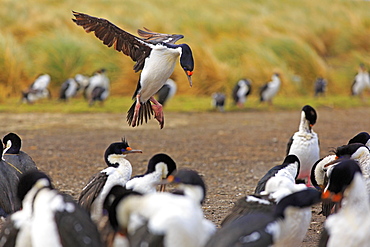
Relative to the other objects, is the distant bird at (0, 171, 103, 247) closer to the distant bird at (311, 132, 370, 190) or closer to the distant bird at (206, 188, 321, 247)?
the distant bird at (206, 188, 321, 247)

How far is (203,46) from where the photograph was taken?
1950 centimetres

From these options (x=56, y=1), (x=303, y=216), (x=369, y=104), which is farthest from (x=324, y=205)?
(x=56, y=1)

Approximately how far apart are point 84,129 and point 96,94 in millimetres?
3239

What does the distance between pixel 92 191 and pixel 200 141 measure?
6150 mm

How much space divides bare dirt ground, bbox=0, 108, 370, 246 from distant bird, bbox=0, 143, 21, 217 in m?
1.75

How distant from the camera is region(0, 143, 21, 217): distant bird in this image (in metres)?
5.72

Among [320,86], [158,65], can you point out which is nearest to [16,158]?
[158,65]

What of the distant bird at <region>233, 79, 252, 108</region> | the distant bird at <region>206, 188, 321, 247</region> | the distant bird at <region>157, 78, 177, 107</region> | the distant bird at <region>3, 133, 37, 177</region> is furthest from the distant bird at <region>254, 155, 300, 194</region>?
the distant bird at <region>233, 79, 252, 108</region>

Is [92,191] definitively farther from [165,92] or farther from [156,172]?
[165,92]

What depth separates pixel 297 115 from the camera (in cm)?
1534

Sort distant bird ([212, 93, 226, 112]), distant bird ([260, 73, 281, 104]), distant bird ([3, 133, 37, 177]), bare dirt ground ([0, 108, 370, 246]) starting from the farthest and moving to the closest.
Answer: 1. distant bird ([260, 73, 281, 104])
2. distant bird ([212, 93, 226, 112])
3. bare dirt ground ([0, 108, 370, 246])
4. distant bird ([3, 133, 37, 177])

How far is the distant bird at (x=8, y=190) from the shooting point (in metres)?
5.72

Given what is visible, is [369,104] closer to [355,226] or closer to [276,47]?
[276,47]

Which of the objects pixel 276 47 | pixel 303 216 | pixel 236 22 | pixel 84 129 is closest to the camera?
pixel 303 216
